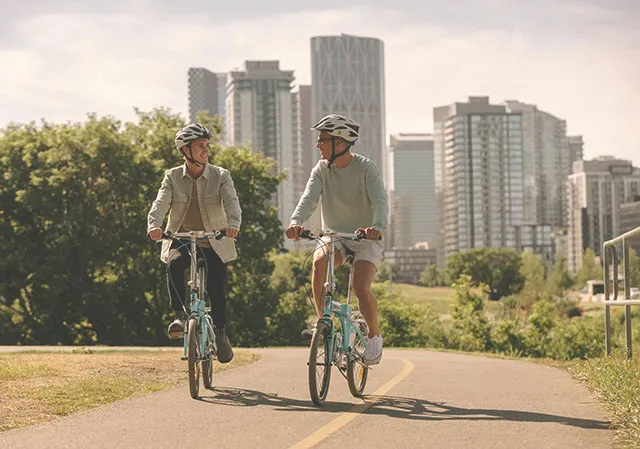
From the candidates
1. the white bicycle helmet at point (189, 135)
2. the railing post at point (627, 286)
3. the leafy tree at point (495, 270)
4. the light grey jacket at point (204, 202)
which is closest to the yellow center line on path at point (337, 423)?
the light grey jacket at point (204, 202)

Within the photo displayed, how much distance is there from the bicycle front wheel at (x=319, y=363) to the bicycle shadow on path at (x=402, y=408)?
111 millimetres

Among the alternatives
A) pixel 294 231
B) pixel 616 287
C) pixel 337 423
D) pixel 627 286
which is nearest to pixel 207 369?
pixel 294 231

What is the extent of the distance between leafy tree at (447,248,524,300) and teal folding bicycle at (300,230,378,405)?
13842cm

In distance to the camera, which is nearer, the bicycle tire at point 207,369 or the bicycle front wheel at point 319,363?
the bicycle front wheel at point 319,363

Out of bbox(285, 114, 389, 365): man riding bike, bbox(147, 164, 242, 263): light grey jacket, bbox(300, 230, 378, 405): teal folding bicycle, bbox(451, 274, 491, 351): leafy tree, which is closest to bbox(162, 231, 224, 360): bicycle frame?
bbox(147, 164, 242, 263): light grey jacket

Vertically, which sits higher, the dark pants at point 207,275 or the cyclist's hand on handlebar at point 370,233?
the cyclist's hand on handlebar at point 370,233

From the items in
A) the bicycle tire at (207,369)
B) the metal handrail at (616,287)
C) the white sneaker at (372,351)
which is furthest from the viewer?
the metal handrail at (616,287)

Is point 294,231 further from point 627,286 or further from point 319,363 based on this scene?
point 627,286

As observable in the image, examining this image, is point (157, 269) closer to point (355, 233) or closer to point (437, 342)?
point (437, 342)

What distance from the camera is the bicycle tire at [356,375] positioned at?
8227 mm

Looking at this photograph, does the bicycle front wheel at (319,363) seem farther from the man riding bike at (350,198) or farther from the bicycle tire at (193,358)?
the bicycle tire at (193,358)

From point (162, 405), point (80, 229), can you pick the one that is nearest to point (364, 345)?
point (162, 405)

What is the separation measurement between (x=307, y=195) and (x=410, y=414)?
74.8 inches

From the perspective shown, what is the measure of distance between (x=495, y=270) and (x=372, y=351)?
142 meters
